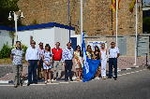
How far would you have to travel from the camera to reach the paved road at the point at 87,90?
14.4m

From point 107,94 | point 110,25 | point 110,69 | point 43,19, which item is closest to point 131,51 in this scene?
point 110,25

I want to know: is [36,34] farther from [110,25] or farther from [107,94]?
[107,94]

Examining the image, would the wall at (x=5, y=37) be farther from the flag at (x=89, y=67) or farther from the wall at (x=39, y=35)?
the flag at (x=89, y=67)

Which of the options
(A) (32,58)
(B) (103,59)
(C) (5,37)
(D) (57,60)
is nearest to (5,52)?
(C) (5,37)

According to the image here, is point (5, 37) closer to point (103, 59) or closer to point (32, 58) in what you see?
point (103, 59)

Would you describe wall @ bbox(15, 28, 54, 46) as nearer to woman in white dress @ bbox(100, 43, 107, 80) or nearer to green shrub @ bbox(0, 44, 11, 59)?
green shrub @ bbox(0, 44, 11, 59)

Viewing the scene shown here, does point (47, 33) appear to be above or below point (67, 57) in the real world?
above

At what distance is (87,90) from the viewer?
632 inches

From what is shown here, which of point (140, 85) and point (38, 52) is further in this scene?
point (38, 52)

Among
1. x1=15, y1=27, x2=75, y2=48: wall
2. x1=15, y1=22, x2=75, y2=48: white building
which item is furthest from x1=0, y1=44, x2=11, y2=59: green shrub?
x1=15, y1=27, x2=75, y2=48: wall

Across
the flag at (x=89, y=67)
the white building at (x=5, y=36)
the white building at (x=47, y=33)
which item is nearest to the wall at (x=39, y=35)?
the white building at (x=47, y=33)

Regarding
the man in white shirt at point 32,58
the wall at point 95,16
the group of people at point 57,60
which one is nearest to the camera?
the man in white shirt at point 32,58

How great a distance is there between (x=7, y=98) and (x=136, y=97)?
14.0 feet

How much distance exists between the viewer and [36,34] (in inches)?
1534
